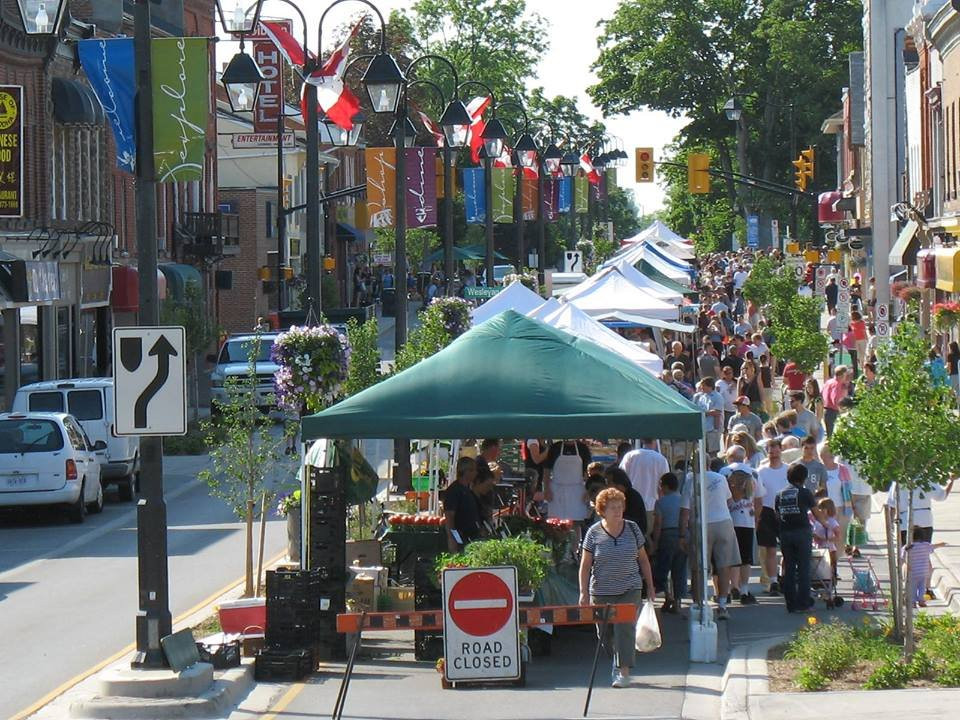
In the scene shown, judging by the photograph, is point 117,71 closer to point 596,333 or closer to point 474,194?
point 596,333

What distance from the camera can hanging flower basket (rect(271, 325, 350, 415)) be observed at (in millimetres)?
17688

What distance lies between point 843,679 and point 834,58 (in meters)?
77.5

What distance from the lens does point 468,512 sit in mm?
14766

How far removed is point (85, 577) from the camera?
19.2 meters

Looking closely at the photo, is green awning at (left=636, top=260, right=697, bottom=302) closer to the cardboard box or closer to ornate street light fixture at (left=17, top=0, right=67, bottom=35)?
the cardboard box

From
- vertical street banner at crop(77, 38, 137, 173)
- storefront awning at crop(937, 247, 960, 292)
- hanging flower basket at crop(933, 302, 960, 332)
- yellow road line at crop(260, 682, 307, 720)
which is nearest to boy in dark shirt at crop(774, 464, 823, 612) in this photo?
yellow road line at crop(260, 682, 307, 720)

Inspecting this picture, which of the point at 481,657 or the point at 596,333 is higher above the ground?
the point at 596,333

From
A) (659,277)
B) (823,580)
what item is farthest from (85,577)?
(659,277)

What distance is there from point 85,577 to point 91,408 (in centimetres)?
879

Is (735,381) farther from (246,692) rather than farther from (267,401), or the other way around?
(246,692)

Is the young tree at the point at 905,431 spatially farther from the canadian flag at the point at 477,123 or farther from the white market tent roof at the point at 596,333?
the canadian flag at the point at 477,123

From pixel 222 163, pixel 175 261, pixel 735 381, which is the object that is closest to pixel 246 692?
pixel 735 381

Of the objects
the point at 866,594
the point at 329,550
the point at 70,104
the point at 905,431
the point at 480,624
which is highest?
the point at 70,104

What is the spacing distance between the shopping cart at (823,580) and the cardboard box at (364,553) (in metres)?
4.07
